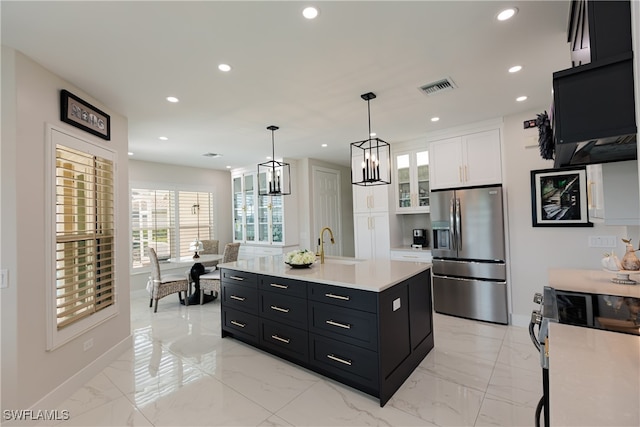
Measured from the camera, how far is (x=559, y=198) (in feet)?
11.6

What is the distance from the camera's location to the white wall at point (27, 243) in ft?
6.77

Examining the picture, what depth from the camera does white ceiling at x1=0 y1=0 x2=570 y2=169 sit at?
180cm

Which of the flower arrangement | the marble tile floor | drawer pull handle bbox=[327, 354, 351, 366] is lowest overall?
the marble tile floor

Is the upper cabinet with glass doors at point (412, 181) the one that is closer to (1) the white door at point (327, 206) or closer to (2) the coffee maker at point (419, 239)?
(2) the coffee maker at point (419, 239)

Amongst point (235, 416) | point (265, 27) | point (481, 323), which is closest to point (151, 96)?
point (265, 27)

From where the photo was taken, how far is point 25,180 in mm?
2158

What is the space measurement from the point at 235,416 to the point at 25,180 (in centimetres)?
232

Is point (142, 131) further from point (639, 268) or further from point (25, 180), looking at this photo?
point (639, 268)

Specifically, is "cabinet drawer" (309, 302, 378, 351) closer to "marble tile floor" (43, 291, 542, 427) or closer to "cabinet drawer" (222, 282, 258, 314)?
"marble tile floor" (43, 291, 542, 427)

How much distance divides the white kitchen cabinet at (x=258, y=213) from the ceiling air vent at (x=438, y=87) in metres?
3.67

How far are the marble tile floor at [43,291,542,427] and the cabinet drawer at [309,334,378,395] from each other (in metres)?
0.12

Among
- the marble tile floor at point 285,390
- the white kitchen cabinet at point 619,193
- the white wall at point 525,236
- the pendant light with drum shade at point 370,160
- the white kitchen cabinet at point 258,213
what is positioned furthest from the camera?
the white kitchen cabinet at point 258,213

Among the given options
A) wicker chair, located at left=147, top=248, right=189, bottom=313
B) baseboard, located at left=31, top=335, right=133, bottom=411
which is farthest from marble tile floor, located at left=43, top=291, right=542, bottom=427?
wicker chair, located at left=147, top=248, right=189, bottom=313

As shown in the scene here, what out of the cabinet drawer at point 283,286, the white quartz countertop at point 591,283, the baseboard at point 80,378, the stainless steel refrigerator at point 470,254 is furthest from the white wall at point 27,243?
the stainless steel refrigerator at point 470,254
